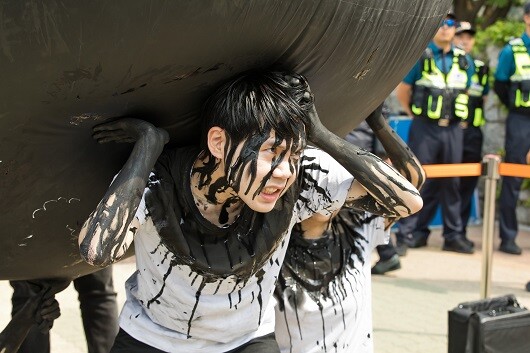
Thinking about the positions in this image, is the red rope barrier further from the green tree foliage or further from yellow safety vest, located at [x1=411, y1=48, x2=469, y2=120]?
the green tree foliage

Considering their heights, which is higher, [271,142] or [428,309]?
[271,142]

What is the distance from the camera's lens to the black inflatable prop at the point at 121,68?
145 centimetres

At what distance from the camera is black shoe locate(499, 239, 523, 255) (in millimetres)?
6521

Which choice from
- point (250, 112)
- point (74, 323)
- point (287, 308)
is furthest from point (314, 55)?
point (74, 323)

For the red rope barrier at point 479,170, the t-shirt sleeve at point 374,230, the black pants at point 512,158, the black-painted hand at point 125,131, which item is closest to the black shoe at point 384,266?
the red rope barrier at point 479,170

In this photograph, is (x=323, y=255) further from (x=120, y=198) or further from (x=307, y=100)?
(x=120, y=198)

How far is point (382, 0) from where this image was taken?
5.92 ft

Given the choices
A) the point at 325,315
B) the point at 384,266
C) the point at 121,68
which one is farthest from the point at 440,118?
the point at 121,68

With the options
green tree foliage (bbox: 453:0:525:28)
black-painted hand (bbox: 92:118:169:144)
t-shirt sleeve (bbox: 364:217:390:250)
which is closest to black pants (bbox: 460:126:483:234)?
green tree foliage (bbox: 453:0:525:28)

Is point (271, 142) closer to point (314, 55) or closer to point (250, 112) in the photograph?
point (250, 112)

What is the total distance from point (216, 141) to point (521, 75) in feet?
16.0

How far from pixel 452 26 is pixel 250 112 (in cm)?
501

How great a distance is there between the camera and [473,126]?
271 inches

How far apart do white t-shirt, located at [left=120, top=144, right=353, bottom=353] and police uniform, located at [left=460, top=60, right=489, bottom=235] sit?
189 inches
